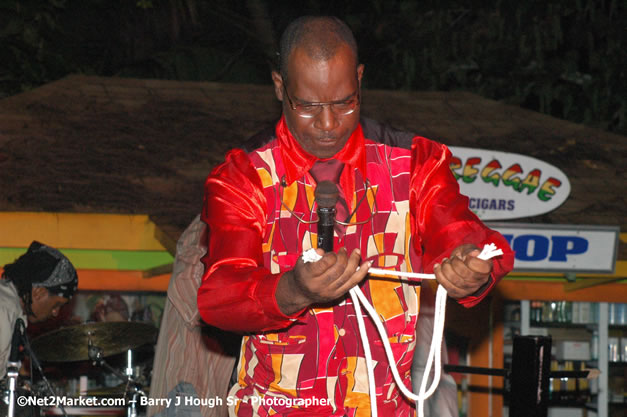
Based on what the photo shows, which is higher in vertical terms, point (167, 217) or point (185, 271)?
point (167, 217)

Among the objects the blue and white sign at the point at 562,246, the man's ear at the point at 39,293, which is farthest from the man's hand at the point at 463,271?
the blue and white sign at the point at 562,246

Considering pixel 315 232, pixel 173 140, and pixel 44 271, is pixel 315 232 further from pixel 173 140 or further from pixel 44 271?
pixel 173 140

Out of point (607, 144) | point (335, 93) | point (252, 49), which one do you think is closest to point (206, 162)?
point (607, 144)

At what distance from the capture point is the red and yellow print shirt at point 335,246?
2.34 metres

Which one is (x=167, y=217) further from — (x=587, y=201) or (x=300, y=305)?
(x=300, y=305)

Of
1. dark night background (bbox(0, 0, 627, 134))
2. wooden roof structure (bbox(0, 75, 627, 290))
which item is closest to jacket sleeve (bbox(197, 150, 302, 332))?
wooden roof structure (bbox(0, 75, 627, 290))

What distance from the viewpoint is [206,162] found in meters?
7.92

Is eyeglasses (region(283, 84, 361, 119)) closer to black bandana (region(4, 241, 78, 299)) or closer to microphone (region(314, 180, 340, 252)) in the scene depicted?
microphone (region(314, 180, 340, 252))

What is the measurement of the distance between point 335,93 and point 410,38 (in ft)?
48.8

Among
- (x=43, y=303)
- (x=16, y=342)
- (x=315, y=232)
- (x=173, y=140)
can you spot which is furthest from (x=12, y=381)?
(x=315, y=232)

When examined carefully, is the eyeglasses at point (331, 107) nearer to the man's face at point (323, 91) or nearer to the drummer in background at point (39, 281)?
the man's face at point (323, 91)

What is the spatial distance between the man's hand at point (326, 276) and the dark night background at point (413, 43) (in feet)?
44.2

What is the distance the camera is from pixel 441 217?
94.1 inches

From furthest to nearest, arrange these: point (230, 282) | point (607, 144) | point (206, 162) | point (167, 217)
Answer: point (607, 144), point (206, 162), point (167, 217), point (230, 282)
